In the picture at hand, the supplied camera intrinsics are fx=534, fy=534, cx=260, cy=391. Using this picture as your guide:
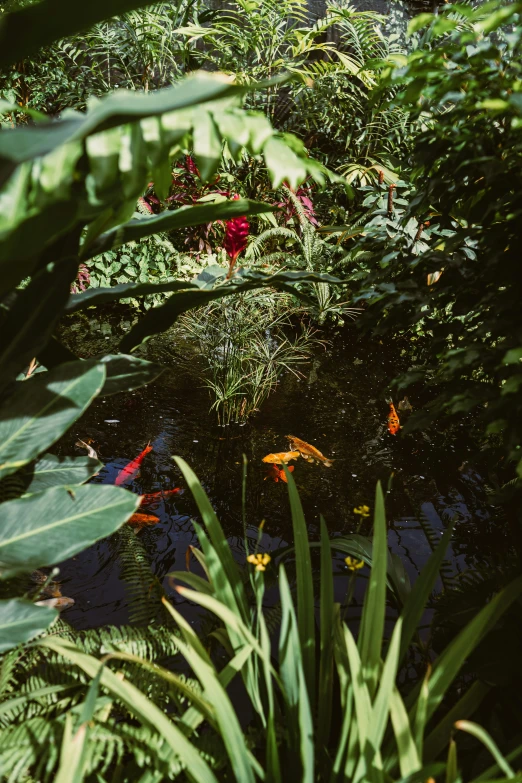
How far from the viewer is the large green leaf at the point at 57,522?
2.89ft

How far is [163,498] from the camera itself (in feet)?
6.98

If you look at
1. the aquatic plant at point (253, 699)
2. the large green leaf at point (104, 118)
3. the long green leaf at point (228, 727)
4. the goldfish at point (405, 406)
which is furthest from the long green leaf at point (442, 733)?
the goldfish at point (405, 406)

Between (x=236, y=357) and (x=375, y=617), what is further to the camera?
(x=236, y=357)

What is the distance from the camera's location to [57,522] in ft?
3.04

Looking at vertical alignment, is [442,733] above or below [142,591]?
below

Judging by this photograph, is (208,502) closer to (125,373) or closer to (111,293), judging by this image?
(125,373)

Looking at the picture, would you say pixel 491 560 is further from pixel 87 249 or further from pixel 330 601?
pixel 87 249

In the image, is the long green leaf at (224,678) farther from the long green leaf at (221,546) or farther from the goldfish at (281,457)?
the goldfish at (281,457)

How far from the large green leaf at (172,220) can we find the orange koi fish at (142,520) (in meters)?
1.15

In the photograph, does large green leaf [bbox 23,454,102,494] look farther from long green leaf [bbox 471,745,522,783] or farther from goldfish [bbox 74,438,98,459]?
long green leaf [bbox 471,745,522,783]

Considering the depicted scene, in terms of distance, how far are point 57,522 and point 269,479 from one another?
142 centimetres

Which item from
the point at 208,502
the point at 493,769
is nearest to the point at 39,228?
the point at 208,502

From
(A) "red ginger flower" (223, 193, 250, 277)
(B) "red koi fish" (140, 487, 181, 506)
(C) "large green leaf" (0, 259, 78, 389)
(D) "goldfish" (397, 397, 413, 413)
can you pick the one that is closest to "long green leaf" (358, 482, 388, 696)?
(C) "large green leaf" (0, 259, 78, 389)

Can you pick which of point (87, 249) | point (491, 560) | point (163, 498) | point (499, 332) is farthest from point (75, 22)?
point (491, 560)
